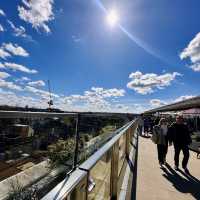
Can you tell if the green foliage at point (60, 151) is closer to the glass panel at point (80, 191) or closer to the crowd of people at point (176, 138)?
the glass panel at point (80, 191)

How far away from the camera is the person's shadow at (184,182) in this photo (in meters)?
5.70

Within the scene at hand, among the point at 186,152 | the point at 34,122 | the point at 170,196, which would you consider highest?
the point at 34,122

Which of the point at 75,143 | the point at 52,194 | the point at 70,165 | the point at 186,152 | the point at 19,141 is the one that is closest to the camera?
the point at 52,194

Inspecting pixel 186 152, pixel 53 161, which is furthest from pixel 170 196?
pixel 53 161

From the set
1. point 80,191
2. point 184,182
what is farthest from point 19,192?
point 184,182

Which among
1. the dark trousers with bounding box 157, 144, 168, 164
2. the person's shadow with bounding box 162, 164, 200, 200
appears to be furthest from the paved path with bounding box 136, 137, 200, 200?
the dark trousers with bounding box 157, 144, 168, 164

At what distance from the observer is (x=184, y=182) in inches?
254

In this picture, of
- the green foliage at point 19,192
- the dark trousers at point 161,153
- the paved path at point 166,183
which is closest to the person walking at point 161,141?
the dark trousers at point 161,153

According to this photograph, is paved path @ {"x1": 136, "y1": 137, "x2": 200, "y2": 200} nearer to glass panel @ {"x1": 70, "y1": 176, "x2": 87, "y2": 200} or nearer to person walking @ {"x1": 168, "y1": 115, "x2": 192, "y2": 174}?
person walking @ {"x1": 168, "y1": 115, "x2": 192, "y2": 174}

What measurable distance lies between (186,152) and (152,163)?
5.73ft

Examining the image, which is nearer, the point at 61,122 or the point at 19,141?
the point at 19,141

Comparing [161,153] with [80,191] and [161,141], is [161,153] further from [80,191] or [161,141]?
[80,191]

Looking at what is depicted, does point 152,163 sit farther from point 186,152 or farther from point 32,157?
point 32,157

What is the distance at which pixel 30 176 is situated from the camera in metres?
1.93
